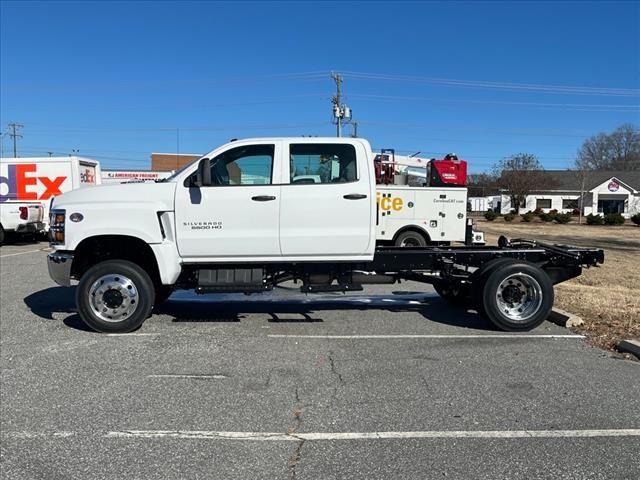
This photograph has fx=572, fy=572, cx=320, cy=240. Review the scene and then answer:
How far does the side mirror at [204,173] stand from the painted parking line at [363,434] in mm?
3323

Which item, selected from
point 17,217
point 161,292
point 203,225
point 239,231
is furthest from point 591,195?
point 203,225

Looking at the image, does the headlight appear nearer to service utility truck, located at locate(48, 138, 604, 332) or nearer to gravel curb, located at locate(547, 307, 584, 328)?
service utility truck, located at locate(48, 138, 604, 332)

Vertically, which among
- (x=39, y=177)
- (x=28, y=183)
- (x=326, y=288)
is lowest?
(x=326, y=288)

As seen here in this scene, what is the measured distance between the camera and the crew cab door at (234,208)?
685cm

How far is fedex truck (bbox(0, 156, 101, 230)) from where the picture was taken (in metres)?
21.8

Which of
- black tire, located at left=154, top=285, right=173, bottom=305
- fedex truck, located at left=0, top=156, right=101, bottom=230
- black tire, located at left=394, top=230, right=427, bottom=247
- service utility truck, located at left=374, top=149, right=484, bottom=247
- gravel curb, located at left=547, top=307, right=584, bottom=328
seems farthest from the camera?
fedex truck, located at left=0, top=156, right=101, bottom=230

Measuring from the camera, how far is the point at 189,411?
448 cm

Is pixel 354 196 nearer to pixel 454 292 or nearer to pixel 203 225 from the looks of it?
pixel 203 225

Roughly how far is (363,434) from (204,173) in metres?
3.78

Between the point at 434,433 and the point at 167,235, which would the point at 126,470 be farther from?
the point at 167,235

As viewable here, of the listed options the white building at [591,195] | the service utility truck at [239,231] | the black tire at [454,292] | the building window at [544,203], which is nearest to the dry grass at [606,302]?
the service utility truck at [239,231]

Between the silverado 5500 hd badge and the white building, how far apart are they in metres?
64.7

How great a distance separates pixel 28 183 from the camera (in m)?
21.9

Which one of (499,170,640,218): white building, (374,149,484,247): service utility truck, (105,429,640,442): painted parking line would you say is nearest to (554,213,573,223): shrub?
(499,170,640,218): white building
